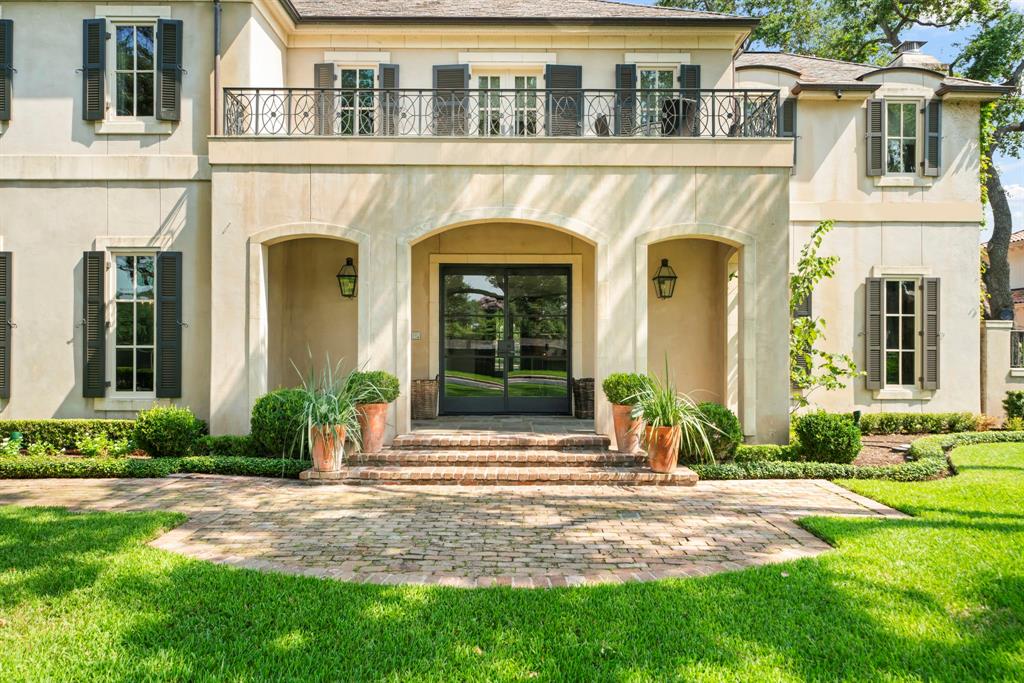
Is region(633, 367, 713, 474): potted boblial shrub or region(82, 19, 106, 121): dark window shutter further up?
region(82, 19, 106, 121): dark window shutter

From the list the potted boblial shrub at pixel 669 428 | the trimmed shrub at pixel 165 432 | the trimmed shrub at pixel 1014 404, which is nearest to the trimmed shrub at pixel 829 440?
the potted boblial shrub at pixel 669 428

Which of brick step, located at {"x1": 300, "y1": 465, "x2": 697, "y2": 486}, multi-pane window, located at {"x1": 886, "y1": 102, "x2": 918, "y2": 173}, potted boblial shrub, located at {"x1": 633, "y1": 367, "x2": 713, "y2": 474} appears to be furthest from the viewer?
multi-pane window, located at {"x1": 886, "y1": 102, "x2": 918, "y2": 173}

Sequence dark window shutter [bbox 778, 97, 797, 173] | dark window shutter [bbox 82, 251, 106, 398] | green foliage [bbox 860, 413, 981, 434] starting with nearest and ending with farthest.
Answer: dark window shutter [bbox 82, 251, 106, 398] < green foliage [bbox 860, 413, 981, 434] < dark window shutter [bbox 778, 97, 797, 173]

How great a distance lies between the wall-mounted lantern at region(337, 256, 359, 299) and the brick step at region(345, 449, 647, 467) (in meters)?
4.00

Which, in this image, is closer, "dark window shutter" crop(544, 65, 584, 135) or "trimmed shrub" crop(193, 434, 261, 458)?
"trimmed shrub" crop(193, 434, 261, 458)

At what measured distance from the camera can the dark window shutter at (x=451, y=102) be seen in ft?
37.0

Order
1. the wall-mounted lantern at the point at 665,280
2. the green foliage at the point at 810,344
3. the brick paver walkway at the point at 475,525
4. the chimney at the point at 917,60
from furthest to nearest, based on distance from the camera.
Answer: the chimney at the point at 917,60
the wall-mounted lantern at the point at 665,280
the green foliage at the point at 810,344
the brick paver walkway at the point at 475,525

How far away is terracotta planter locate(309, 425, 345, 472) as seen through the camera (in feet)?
26.7

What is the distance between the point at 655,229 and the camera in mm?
9570

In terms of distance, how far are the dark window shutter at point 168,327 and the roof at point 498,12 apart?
509 centimetres

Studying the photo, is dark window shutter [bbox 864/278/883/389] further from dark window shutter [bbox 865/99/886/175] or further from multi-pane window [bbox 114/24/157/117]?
multi-pane window [bbox 114/24/157/117]

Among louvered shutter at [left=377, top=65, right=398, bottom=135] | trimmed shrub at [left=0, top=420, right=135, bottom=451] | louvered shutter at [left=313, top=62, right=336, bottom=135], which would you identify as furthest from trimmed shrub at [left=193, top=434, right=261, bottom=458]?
louvered shutter at [left=377, top=65, right=398, bottom=135]

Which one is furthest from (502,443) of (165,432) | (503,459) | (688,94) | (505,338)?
(688,94)

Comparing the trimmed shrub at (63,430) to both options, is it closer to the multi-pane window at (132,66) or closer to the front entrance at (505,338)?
the multi-pane window at (132,66)
